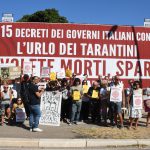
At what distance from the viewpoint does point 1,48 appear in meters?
19.0

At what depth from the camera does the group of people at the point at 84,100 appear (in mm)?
15289

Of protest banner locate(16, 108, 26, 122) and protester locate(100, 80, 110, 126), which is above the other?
protester locate(100, 80, 110, 126)

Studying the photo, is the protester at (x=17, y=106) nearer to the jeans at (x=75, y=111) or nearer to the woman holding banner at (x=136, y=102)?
the jeans at (x=75, y=111)

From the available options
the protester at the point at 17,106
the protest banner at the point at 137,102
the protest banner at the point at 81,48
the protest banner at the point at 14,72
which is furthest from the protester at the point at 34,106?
the protest banner at the point at 81,48

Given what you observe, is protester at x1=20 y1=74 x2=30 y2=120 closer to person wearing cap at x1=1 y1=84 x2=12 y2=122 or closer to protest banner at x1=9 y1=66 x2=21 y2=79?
Result: person wearing cap at x1=1 y1=84 x2=12 y2=122

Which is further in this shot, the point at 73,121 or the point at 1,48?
the point at 1,48

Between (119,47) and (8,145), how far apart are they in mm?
8691

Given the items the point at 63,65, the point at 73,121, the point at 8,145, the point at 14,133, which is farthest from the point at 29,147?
the point at 63,65

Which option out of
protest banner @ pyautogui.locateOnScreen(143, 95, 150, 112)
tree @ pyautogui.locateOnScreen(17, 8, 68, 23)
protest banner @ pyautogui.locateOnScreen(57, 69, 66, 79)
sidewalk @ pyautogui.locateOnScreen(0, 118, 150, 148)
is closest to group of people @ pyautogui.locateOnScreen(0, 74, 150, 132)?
protest banner @ pyautogui.locateOnScreen(143, 95, 150, 112)

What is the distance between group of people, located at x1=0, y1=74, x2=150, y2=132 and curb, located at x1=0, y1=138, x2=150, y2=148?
2.00 meters

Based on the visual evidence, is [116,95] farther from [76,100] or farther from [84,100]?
[84,100]

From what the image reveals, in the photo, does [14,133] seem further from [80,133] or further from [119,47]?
[119,47]

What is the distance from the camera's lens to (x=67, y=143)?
40.6 ft

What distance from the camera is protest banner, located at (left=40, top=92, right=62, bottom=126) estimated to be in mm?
15391
